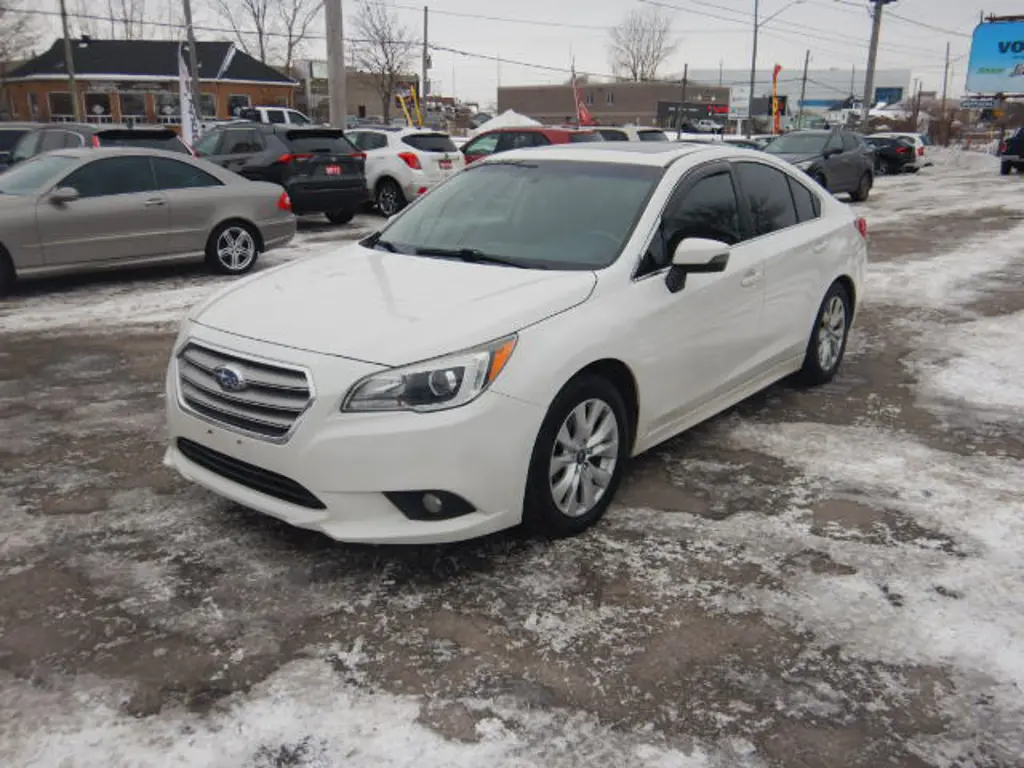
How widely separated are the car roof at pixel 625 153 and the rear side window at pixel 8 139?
11.9 metres

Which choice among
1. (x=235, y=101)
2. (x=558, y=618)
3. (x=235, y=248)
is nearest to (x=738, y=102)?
(x=235, y=101)

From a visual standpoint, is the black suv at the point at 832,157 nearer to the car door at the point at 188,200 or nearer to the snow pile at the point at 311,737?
the car door at the point at 188,200

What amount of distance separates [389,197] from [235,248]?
614 centimetres

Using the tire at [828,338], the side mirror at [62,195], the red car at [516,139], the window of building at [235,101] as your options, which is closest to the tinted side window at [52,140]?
the side mirror at [62,195]

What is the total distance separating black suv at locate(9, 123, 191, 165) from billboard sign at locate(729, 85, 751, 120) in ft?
265

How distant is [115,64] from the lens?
1940 inches

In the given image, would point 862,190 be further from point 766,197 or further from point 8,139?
point 8,139

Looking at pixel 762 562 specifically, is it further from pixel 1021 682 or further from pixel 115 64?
pixel 115 64

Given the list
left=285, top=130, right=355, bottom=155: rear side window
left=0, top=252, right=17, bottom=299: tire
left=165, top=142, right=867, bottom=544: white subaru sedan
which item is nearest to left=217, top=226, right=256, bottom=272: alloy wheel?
left=0, top=252, right=17, bottom=299: tire

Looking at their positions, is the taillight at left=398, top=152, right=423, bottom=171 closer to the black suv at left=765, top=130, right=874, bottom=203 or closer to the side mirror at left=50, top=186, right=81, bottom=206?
the side mirror at left=50, top=186, right=81, bottom=206

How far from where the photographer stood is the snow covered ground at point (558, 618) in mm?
2613

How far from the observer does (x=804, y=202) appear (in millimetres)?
5641

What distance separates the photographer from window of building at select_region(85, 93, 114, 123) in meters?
48.6

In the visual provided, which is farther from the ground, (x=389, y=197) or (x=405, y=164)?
(x=405, y=164)
